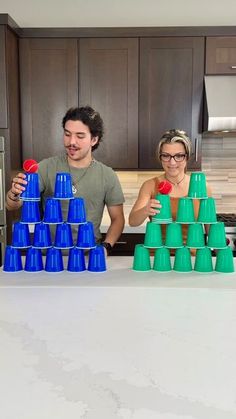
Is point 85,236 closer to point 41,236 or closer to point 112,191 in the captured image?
point 41,236

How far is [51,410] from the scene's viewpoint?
943mm

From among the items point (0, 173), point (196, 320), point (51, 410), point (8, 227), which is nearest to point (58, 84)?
point (0, 173)

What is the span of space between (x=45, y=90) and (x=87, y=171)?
59.0 inches

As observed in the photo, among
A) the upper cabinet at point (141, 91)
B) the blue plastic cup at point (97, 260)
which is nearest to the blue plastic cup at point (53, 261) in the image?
the blue plastic cup at point (97, 260)

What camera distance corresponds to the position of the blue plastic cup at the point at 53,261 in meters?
1.45

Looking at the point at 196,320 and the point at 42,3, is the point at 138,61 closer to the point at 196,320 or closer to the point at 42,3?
the point at 42,3

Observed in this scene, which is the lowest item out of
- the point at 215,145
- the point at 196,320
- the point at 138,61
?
the point at 196,320

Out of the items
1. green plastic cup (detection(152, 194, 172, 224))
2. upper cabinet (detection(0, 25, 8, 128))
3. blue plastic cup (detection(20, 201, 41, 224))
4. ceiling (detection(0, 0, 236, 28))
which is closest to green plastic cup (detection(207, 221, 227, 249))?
green plastic cup (detection(152, 194, 172, 224))

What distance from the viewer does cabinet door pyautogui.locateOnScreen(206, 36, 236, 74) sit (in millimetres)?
3081

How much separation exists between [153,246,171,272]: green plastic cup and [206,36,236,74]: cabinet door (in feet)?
6.74

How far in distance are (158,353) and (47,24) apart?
9.53ft

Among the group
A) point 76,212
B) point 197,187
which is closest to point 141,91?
point 197,187

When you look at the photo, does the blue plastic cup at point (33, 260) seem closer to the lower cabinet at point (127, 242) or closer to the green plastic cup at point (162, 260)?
the green plastic cup at point (162, 260)

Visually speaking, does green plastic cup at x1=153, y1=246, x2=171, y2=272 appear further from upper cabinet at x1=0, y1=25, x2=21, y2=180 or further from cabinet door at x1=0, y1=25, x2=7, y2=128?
cabinet door at x1=0, y1=25, x2=7, y2=128
